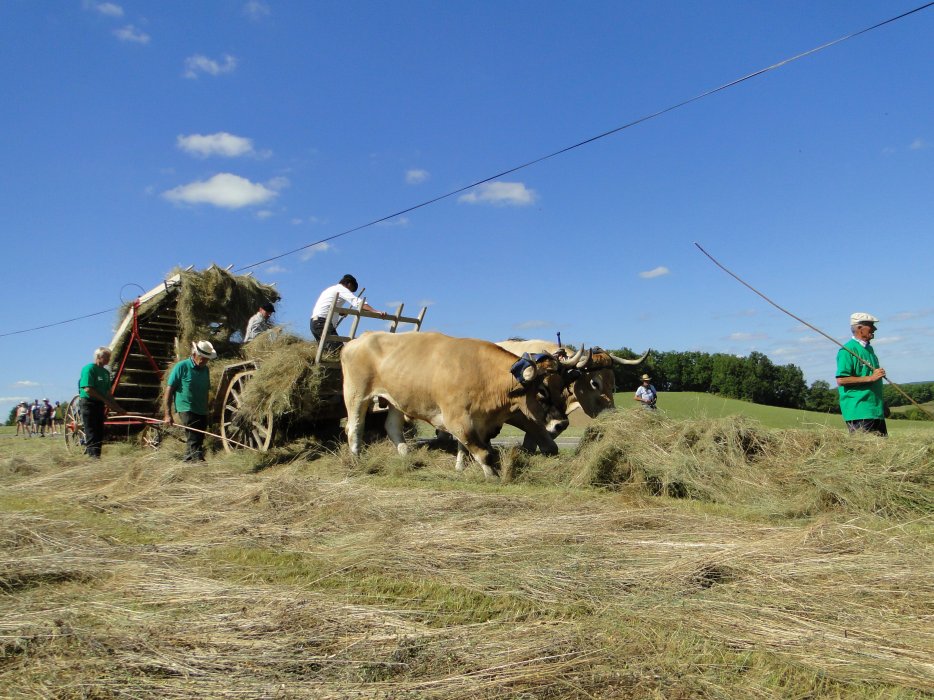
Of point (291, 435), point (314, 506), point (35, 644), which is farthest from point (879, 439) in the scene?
point (291, 435)

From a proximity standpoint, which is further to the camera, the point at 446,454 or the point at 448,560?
the point at 446,454

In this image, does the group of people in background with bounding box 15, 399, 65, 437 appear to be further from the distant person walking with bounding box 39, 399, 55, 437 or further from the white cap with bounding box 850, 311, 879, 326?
the white cap with bounding box 850, 311, 879, 326

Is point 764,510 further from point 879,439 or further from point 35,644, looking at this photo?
point 35,644

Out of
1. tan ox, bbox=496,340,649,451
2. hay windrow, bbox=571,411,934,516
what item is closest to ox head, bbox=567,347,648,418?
tan ox, bbox=496,340,649,451

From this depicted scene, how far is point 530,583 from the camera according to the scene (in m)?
3.85

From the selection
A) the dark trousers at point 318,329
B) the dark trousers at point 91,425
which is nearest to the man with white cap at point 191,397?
the dark trousers at point 91,425

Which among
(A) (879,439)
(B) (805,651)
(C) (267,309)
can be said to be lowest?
(B) (805,651)

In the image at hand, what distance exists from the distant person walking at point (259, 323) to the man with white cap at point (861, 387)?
810cm

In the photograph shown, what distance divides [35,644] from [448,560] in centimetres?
225

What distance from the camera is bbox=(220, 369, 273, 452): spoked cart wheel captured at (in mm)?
9914

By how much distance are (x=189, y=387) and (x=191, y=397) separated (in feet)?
0.47

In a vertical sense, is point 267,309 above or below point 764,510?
above

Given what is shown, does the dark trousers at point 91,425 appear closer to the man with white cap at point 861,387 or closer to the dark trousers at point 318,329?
the dark trousers at point 318,329

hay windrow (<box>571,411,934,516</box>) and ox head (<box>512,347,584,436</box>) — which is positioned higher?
ox head (<box>512,347,584,436</box>)
